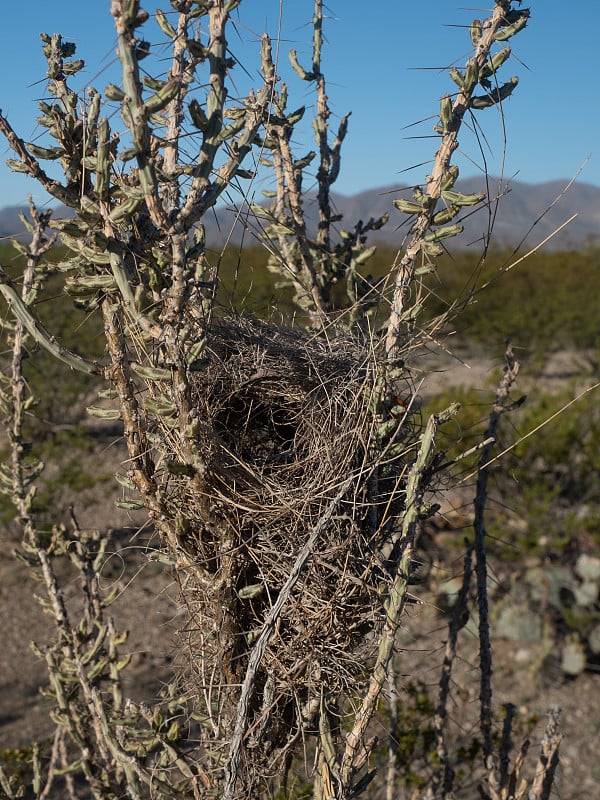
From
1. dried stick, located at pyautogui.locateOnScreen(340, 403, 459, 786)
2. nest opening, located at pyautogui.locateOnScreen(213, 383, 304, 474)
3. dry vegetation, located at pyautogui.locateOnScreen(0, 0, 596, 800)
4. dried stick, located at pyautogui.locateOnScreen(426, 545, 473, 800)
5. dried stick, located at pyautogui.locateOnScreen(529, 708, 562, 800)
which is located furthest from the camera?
dried stick, located at pyautogui.locateOnScreen(426, 545, 473, 800)

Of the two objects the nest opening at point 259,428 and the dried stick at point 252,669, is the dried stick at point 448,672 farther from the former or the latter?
the dried stick at point 252,669

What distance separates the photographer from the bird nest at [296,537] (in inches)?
54.6

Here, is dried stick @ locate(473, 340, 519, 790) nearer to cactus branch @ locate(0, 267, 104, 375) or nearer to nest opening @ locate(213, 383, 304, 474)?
nest opening @ locate(213, 383, 304, 474)

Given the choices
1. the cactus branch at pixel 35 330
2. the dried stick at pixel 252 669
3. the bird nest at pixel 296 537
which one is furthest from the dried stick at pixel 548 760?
the cactus branch at pixel 35 330

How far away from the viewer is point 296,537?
4.83 ft

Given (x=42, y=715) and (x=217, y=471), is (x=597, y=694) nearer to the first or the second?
(x=42, y=715)

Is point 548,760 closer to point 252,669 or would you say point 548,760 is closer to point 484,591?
point 484,591

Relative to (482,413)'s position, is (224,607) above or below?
above

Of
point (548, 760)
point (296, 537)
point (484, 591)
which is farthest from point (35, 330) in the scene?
point (548, 760)

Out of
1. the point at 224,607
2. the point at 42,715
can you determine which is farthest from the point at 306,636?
the point at 42,715

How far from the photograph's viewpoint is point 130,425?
134 cm

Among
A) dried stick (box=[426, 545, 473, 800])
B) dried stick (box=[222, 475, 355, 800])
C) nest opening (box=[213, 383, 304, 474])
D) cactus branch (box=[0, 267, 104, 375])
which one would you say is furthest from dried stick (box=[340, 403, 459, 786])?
dried stick (box=[426, 545, 473, 800])

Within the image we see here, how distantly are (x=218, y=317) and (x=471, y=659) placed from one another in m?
4.96

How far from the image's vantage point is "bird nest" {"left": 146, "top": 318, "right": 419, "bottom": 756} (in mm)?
1387
